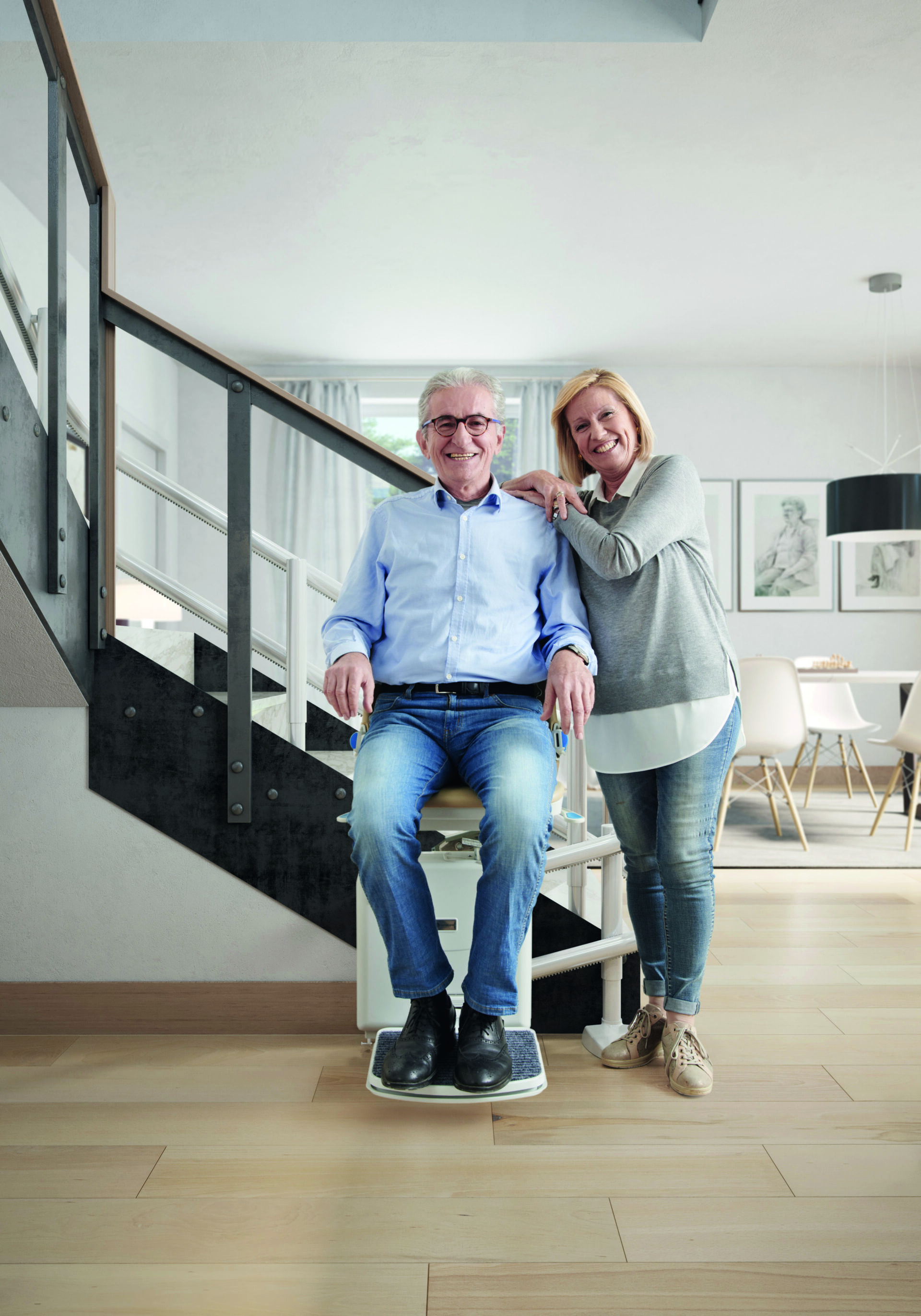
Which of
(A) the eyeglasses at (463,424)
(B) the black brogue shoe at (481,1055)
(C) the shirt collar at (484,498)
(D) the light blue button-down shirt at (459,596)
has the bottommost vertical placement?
(B) the black brogue shoe at (481,1055)

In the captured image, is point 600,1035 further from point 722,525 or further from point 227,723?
point 722,525

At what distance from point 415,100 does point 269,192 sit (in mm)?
893

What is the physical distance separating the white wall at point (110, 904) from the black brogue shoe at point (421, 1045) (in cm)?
46

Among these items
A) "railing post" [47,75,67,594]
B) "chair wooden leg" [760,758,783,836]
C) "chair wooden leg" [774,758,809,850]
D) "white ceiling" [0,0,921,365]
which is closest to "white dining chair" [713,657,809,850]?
"chair wooden leg" [774,758,809,850]

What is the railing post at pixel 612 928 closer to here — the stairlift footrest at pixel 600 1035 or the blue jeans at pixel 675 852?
the stairlift footrest at pixel 600 1035

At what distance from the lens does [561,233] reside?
13.6 feet

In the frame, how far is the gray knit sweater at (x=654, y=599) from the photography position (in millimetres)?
1620

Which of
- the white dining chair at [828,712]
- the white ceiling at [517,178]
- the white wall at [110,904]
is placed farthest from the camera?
the white dining chair at [828,712]

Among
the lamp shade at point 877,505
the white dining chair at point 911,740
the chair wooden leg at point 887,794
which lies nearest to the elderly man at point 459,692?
the white dining chair at point 911,740

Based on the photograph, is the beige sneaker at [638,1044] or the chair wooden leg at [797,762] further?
the chair wooden leg at [797,762]

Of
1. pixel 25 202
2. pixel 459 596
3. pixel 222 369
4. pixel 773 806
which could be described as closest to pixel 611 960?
pixel 459 596

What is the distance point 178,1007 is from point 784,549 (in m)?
5.26

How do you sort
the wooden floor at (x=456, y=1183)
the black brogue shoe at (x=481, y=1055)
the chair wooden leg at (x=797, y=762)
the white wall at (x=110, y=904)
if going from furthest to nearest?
the chair wooden leg at (x=797, y=762), the white wall at (x=110, y=904), the black brogue shoe at (x=481, y=1055), the wooden floor at (x=456, y=1183)

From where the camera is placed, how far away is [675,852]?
1681 millimetres
